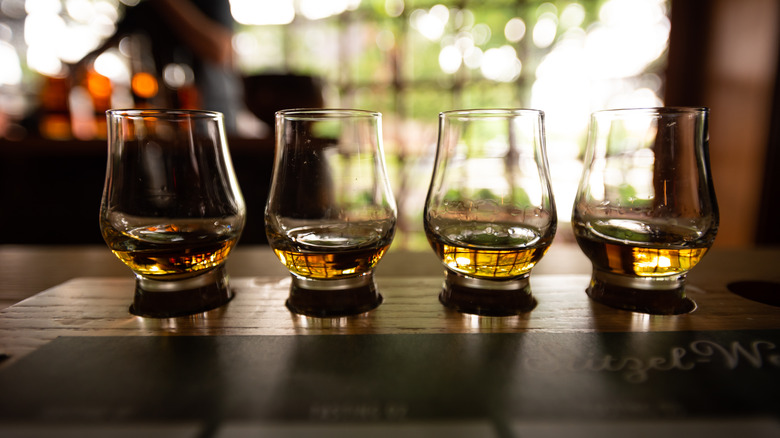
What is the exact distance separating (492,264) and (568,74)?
2.23m

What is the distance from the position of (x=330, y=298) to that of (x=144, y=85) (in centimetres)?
154

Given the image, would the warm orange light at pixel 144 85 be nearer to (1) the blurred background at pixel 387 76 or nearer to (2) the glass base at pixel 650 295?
(1) the blurred background at pixel 387 76

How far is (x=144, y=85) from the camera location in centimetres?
171

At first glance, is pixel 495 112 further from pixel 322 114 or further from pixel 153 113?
pixel 153 113

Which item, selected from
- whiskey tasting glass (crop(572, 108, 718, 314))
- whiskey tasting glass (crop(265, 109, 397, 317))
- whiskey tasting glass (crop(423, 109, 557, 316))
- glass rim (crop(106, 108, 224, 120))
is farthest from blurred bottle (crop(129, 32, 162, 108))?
whiskey tasting glass (crop(572, 108, 718, 314))

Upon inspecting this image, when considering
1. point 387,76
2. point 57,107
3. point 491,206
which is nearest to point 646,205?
point 491,206

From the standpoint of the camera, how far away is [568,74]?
2.45m

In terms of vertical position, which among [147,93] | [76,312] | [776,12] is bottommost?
[76,312]

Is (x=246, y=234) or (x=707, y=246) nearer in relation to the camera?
(x=707, y=246)

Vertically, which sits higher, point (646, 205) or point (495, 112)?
point (495, 112)

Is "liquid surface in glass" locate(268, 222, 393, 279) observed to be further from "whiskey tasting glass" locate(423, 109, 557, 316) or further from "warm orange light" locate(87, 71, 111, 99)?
"warm orange light" locate(87, 71, 111, 99)

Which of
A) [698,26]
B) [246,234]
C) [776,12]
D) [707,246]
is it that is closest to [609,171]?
[707,246]

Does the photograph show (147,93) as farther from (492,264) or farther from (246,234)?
(492,264)

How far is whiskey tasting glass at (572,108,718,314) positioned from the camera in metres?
0.55
